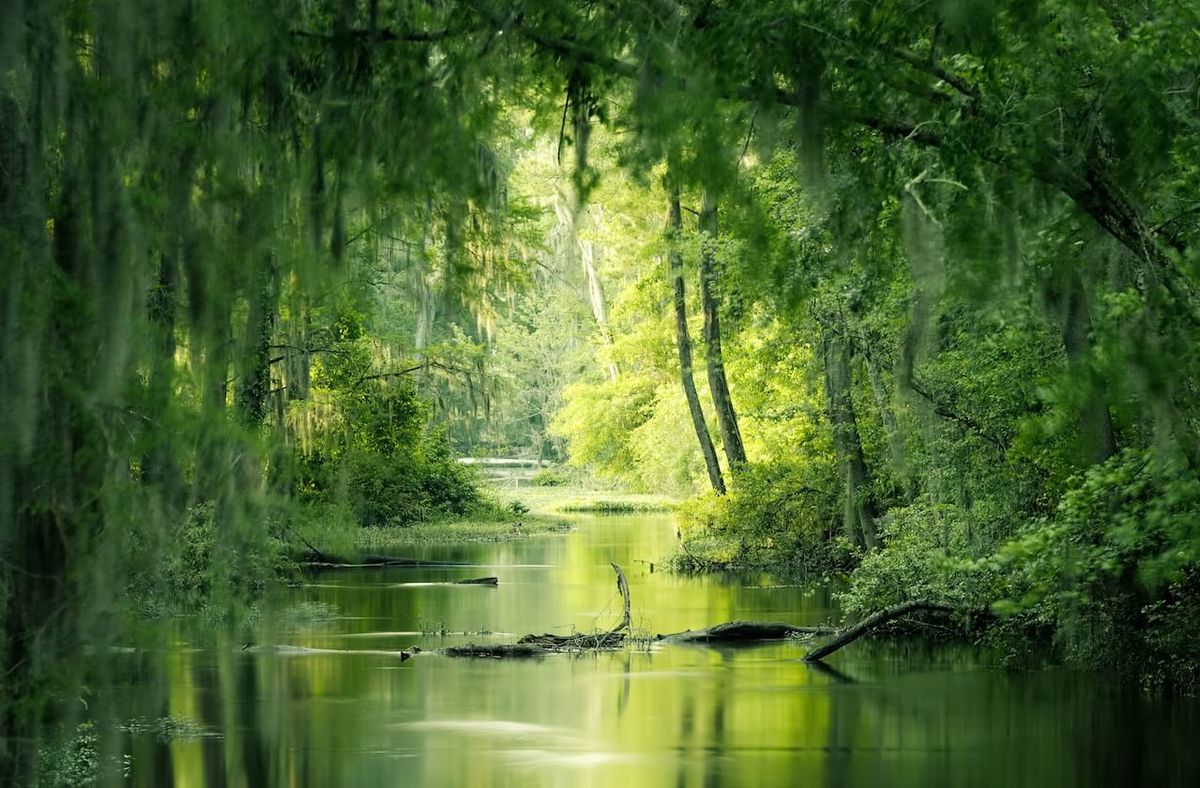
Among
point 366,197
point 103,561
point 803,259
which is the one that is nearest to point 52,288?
point 103,561

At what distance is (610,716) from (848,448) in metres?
7.30

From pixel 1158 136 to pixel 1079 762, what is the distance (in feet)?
14.4

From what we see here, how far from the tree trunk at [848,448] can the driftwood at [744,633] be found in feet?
8.54

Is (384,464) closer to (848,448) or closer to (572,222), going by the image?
(848,448)

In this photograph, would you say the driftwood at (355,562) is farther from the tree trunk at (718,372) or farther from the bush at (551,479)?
the bush at (551,479)

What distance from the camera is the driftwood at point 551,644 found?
45.6ft

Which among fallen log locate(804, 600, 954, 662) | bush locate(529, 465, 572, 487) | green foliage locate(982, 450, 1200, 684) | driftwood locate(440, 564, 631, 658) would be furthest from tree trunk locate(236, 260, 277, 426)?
bush locate(529, 465, 572, 487)

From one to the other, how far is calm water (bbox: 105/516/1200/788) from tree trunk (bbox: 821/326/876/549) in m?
2.00

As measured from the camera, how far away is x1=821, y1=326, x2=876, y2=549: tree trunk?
17.4m

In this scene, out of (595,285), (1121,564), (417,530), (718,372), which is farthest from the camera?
(595,285)

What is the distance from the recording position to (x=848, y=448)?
17.9 meters

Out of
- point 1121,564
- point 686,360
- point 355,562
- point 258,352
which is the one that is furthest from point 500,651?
point 686,360

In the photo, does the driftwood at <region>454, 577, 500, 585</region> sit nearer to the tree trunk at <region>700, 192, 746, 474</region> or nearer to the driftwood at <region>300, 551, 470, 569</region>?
the driftwood at <region>300, 551, 470, 569</region>

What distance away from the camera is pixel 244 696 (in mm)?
11992
